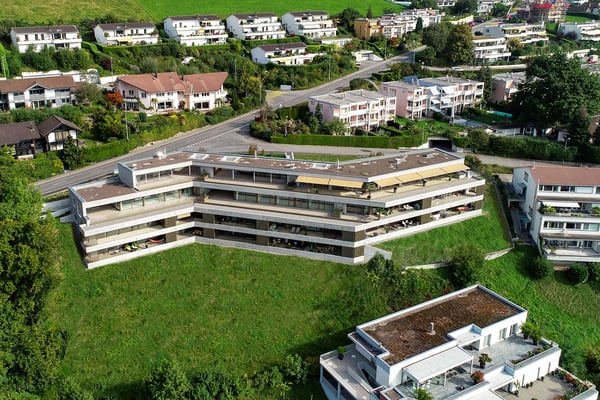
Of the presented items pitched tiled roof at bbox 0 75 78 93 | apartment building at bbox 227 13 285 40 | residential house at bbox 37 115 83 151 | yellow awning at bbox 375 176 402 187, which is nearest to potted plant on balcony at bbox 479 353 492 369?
yellow awning at bbox 375 176 402 187

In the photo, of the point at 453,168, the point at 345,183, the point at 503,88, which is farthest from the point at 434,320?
the point at 503,88

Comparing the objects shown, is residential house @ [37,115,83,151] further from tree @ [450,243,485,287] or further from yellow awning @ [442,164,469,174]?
tree @ [450,243,485,287]

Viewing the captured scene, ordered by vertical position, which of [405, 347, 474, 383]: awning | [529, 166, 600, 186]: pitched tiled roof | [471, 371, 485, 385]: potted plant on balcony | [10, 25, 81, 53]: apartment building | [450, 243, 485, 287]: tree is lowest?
[471, 371, 485, 385]: potted plant on balcony

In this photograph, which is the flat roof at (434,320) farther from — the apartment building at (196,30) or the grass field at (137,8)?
the grass field at (137,8)

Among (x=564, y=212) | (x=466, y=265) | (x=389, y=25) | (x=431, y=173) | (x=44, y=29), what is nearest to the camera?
(x=466, y=265)

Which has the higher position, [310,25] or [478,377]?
[310,25]

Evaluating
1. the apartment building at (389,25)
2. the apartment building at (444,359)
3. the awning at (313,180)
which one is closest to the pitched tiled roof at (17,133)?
the awning at (313,180)

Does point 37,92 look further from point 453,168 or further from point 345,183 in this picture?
point 453,168
